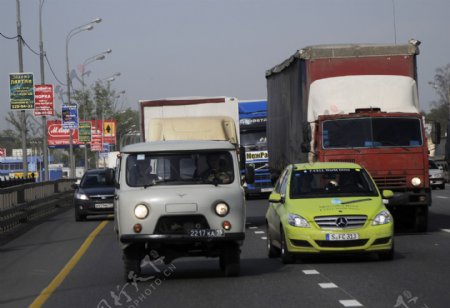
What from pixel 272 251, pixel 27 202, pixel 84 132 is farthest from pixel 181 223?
pixel 84 132

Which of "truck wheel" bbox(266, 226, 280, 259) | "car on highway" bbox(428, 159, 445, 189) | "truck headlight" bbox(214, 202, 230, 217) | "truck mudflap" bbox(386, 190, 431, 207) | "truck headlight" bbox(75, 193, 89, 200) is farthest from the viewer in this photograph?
"car on highway" bbox(428, 159, 445, 189)

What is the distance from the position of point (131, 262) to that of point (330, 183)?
4.35 metres

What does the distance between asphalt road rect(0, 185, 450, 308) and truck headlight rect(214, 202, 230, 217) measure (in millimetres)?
941

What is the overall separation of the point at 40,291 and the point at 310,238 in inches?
168

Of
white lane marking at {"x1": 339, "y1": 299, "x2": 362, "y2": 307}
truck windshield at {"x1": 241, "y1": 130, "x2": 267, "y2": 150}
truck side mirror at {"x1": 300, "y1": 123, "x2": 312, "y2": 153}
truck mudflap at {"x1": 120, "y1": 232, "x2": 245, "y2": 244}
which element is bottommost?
white lane marking at {"x1": 339, "y1": 299, "x2": 362, "y2": 307}

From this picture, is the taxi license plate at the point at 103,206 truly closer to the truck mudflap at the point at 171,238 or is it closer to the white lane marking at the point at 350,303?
the truck mudflap at the point at 171,238

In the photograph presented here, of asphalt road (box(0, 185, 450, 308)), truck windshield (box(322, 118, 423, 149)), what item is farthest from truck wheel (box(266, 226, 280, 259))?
truck windshield (box(322, 118, 423, 149))

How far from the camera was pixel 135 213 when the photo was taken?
14102mm

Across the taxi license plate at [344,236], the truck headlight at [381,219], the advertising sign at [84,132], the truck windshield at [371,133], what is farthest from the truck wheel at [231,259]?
the advertising sign at [84,132]

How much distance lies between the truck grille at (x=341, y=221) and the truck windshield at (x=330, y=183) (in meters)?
0.96

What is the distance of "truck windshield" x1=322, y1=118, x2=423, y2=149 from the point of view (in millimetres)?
21703

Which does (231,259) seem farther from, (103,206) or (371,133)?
(103,206)

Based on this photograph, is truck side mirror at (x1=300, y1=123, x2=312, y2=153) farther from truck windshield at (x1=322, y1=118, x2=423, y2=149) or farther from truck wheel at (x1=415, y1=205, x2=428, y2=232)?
truck wheel at (x1=415, y1=205, x2=428, y2=232)

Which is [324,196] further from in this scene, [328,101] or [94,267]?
[328,101]
